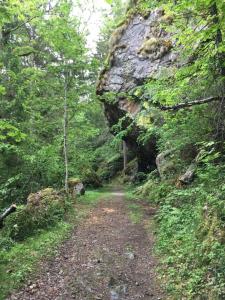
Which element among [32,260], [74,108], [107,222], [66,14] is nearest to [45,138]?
[74,108]

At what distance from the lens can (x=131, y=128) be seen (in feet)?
52.6

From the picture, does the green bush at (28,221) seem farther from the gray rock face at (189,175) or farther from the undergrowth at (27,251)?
the gray rock face at (189,175)

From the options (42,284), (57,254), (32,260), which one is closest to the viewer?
(42,284)

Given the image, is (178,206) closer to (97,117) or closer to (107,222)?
(107,222)

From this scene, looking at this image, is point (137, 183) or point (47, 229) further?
point (137, 183)

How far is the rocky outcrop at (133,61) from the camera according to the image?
59.7ft

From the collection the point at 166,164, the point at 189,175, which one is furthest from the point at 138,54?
the point at 189,175

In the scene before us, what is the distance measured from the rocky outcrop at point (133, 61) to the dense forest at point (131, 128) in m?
0.08

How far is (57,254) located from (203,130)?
605 centimetres

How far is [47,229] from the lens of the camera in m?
9.70

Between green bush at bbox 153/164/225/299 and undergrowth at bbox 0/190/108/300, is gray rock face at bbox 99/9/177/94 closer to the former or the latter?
→ green bush at bbox 153/164/225/299

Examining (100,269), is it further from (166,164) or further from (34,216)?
(166,164)

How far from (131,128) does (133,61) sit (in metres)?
5.44

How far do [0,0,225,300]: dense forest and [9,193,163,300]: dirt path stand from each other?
35cm
